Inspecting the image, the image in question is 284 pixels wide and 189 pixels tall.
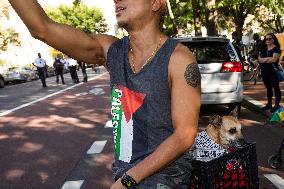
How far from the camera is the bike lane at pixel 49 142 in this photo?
20.3 ft

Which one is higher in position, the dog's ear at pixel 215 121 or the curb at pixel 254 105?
the dog's ear at pixel 215 121

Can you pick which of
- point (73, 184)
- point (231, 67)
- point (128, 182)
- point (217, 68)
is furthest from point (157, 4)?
point (231, 67)

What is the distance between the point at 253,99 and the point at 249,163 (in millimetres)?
9702

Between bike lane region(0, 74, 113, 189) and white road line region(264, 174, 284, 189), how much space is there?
1.99m

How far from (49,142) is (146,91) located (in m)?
7.03

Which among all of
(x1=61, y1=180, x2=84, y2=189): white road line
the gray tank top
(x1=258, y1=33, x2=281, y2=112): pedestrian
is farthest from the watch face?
(x1=258, y1=33, x2=281, y2=112): pedestrian

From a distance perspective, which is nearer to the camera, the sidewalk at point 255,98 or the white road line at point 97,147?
the white road line at point 97,147

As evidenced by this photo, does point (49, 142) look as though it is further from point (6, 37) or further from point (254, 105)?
point (6, 37)

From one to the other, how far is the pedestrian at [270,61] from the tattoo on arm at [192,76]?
8.23m

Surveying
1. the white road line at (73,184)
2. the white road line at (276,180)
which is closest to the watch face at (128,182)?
the white road line at (276,180)

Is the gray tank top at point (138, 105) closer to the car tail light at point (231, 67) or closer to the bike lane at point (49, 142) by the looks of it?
the bike lane at point (49, 142)

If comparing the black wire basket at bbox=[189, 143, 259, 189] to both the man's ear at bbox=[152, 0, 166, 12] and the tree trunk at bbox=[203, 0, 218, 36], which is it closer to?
the man's ear at bbox=[152, 0, 166, 12]

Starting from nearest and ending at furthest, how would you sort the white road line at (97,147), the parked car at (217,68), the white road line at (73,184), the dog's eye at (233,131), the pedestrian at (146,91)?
the pedestrian at (146,91) < the dog's eye at (233,131) < the white road line at (73,184) < the white road line at (97,147) < the parked car at (217,68)

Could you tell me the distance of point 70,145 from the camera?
26.8ft
